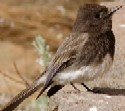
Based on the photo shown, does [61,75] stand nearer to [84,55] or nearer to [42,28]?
[84,55]

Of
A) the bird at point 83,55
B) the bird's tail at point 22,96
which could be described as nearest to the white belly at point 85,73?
the bird at point 83,55

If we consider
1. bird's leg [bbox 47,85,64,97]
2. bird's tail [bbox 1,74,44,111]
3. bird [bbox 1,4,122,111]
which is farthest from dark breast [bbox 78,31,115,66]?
bird's tail [bbox 1,74,44,111]

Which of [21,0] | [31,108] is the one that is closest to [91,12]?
[31,108]

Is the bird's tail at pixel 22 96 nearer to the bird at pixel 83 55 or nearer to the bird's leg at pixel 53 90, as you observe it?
the bird at pixel 83 55

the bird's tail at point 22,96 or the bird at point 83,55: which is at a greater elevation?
the bird at point 83,55

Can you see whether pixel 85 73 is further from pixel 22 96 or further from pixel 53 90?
pixel 22 96

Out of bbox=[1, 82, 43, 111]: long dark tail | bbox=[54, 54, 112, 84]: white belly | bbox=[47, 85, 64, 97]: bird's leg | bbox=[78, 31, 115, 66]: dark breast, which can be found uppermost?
bbox=[78, 31, 115, 66]: dark breast

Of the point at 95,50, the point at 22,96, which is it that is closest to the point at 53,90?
the point at 22,96

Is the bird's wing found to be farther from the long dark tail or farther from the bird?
the long dark tail
